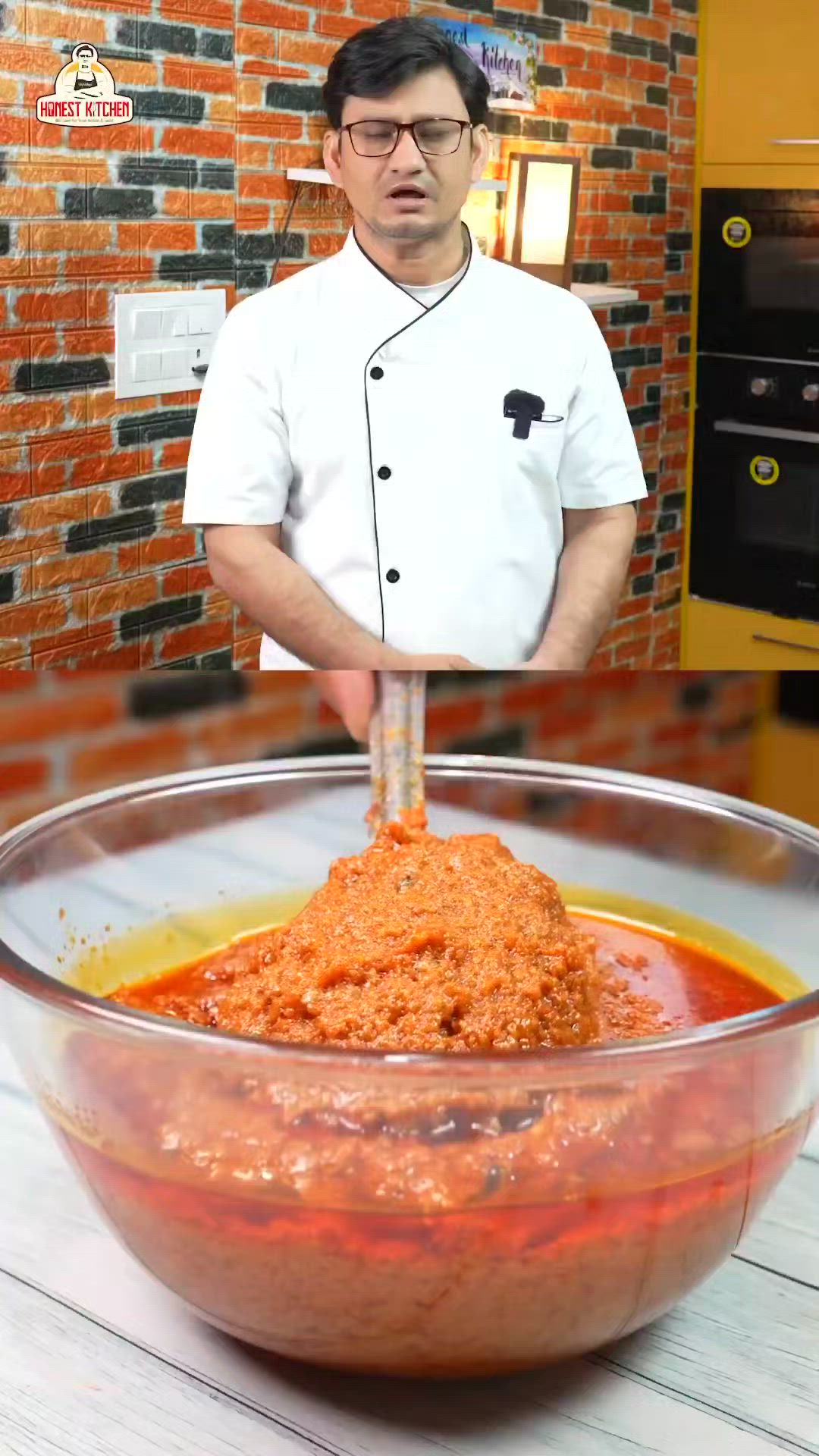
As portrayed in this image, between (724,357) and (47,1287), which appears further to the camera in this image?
(724,357)

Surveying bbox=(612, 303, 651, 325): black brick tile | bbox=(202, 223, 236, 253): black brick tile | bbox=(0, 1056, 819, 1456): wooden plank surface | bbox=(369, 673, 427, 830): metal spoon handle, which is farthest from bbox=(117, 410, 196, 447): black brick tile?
bbox=(0, 1056, 819, 1456): wooden plank surface

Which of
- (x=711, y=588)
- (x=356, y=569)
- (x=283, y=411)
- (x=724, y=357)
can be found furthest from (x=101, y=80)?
(x=711, y=588)

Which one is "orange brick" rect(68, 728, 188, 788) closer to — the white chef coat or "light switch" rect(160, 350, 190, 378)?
the white chef coat

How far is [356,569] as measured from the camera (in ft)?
2.66

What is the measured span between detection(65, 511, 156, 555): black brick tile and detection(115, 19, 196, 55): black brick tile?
0.91ft

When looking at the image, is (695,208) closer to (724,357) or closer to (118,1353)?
(724,357)

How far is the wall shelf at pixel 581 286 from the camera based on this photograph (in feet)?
2.68

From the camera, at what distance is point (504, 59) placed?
869mm

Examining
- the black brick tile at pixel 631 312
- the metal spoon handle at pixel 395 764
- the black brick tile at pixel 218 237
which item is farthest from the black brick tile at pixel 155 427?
the metal spoon handle at pixel 395 764

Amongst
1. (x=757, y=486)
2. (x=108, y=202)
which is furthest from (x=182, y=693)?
(x=757, y=486)

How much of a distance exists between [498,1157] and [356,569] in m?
0.65

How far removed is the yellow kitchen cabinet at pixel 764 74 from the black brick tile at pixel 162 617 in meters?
0.48

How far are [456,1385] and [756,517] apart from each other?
0.96 metres

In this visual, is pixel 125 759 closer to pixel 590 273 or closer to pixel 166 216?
pixel 166 216
